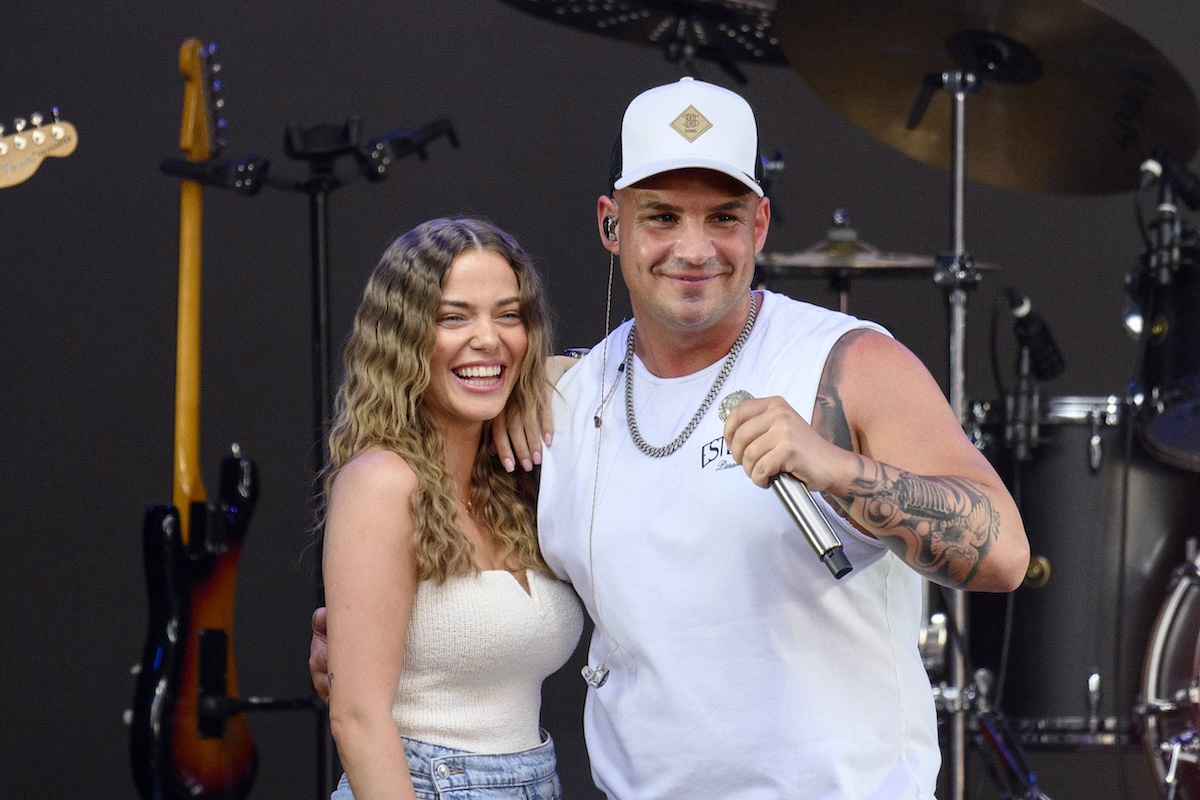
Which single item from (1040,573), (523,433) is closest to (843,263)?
(1040,573)

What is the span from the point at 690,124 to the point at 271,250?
102 inches

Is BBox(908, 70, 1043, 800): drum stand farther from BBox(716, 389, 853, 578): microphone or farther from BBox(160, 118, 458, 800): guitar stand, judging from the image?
BBox(716, 389, 853, 578): microphone

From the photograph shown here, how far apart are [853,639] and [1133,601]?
6.11ft

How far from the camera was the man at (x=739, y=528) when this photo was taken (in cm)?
175

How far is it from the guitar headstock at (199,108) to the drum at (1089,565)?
228 centimetres

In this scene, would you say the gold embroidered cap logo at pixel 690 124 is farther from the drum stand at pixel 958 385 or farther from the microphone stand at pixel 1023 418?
the microphone stand at pixel 1023 418

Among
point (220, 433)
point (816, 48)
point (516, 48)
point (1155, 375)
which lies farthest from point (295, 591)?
point (1155, 375)

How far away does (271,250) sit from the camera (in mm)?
4293

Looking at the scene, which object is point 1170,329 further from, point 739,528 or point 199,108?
point 199,108

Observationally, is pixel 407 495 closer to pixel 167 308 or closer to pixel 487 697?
pixel 487 697

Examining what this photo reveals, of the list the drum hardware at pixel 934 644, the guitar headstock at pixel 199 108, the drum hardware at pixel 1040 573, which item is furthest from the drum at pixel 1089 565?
the guitar headstock at pixel 199 108

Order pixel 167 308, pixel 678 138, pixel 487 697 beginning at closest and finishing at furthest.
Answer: pixel 678 138, pixel 487 697, pixel 167 308

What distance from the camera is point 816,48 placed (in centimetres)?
333

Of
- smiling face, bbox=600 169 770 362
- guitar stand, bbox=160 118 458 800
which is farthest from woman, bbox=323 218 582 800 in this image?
guitar stand, bbox=160 118 458 800
